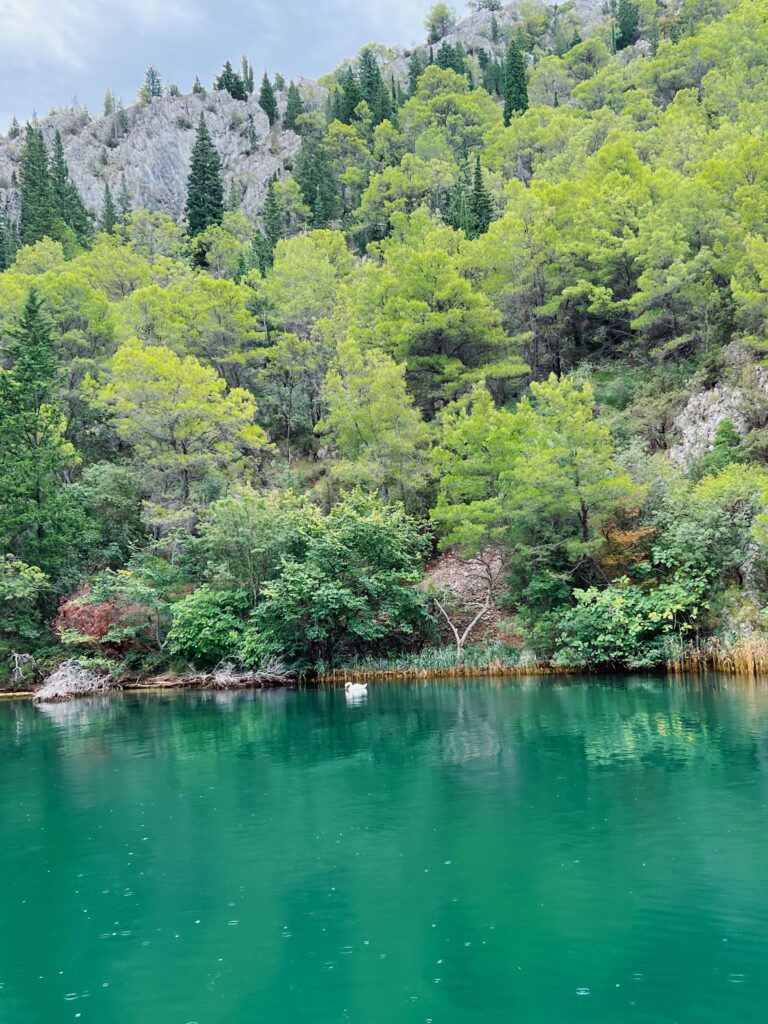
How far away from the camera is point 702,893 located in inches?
297

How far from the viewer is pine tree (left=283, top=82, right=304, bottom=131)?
10550 cm

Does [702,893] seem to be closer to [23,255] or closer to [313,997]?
[313,997]

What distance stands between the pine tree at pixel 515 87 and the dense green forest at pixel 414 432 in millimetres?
32068

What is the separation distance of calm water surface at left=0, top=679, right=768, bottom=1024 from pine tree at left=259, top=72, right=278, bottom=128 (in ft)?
366

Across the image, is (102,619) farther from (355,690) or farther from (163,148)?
(163,148)

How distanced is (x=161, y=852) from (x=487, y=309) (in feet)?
107

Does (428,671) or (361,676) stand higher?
(428,671)

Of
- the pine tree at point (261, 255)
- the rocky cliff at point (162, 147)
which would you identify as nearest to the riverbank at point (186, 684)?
the pine tree at point (261, 255)

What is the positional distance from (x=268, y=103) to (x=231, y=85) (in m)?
9.42

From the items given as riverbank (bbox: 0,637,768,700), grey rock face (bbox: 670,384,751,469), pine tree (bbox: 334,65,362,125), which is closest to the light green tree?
riverbank (bbox: 0,637,768,700)

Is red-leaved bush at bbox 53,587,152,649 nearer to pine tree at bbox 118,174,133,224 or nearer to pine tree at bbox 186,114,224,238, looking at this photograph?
pine tree at bbox 186,114,224,238

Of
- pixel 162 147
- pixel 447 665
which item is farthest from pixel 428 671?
pixel 162 147

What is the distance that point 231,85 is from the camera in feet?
371

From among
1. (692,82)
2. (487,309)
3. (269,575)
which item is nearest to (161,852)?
(269,575)
